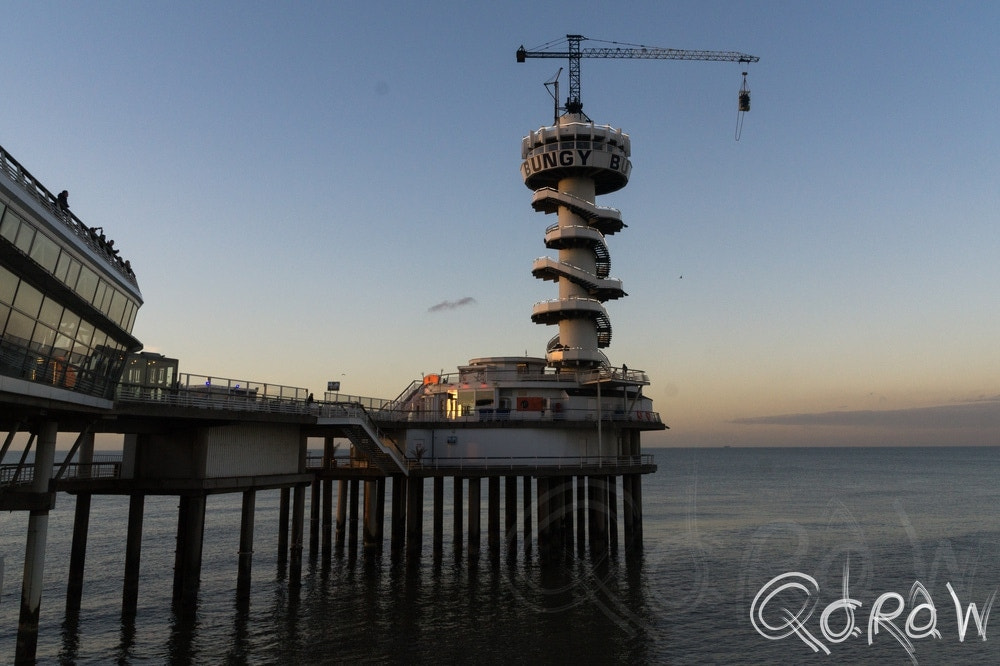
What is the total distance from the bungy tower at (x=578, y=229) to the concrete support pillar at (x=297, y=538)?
25.9m

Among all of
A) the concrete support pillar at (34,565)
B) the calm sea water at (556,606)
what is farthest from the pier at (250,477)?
the calm sea water at (556,606)

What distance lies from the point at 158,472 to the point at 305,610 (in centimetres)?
1057

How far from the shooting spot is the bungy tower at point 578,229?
68.9 meters

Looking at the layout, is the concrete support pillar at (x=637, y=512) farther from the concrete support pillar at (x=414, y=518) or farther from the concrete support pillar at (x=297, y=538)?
the concrete support pillar at (x=297, y=538)

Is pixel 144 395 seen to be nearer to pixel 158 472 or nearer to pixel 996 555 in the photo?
pixel 158 472

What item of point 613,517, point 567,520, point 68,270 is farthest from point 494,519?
point 68,270

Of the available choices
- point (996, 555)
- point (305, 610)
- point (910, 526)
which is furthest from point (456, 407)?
point (910, 526)

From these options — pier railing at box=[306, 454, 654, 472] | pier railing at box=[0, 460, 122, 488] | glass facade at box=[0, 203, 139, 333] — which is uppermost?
glass facade at box=[0, 203, 139, 333]

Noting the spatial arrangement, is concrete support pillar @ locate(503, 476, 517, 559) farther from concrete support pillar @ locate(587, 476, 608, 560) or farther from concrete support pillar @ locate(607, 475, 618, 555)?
concrete support pillar @ locate(607, 475, 618, 555)

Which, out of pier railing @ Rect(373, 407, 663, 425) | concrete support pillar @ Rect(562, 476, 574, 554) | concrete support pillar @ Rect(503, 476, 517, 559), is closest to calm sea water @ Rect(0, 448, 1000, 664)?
concrete support pillar @ Rect(503, 476, 517, 559)

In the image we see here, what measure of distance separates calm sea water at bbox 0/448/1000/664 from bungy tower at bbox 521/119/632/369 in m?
19.3

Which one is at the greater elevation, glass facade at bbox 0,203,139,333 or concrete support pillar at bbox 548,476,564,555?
glass facade at bbox 0,203,139,333

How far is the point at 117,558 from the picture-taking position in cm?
6034

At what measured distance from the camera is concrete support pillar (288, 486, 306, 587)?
49.1 metres
